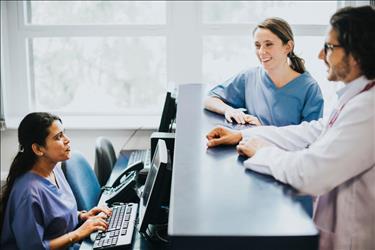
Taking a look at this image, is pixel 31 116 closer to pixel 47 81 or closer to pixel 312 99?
pixel 312 99

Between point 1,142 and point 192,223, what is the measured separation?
10.7 feet

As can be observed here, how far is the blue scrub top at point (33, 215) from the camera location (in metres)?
1.65

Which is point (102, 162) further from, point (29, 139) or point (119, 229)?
point (119, 229)

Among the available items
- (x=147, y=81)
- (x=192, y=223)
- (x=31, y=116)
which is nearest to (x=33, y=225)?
(x=31, y=116)

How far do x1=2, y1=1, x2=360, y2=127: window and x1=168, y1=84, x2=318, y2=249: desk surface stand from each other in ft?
8.11

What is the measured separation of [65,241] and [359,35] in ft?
4.15

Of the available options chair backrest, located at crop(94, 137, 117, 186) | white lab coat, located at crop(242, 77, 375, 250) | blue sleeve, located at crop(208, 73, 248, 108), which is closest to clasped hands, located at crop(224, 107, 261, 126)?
blue sleeve, located at crop(208, 73, 248, 108)

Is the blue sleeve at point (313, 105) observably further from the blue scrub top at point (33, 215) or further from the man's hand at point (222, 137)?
the blue scrub top at point (33, 215)

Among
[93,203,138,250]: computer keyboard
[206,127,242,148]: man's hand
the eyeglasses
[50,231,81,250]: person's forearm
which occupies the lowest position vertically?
[50,231,81,250]: person's forearm

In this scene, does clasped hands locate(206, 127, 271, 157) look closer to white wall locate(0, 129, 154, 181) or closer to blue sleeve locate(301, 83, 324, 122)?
blue sleeve locate(301, 83, 324, 122)

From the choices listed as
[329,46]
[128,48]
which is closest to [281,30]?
[329,46]

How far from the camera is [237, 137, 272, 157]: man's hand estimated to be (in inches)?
46.4

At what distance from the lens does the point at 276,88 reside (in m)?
1.91

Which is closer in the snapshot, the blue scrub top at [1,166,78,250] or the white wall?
the blue scrub top at [1,166,78,250]
